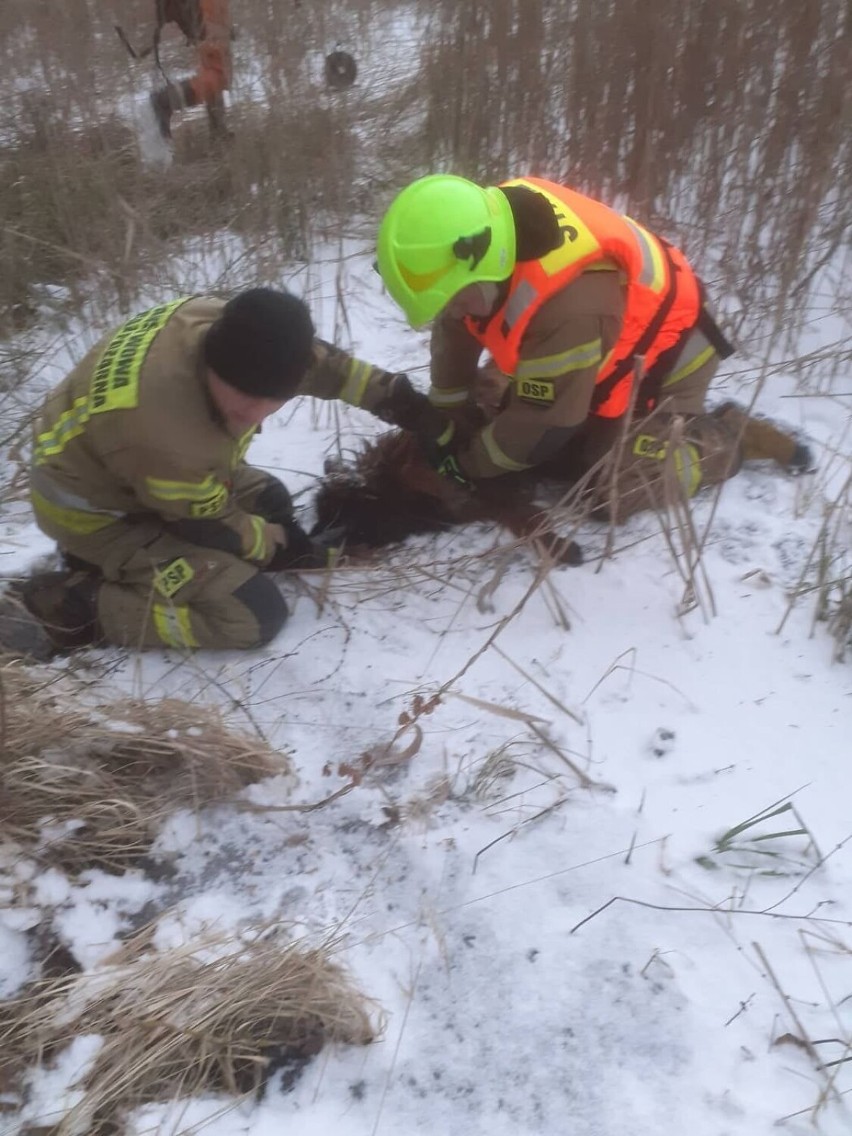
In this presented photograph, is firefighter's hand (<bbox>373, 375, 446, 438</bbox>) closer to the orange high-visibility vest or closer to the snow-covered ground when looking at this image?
the orange high-visibility vest

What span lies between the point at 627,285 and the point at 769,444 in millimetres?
831

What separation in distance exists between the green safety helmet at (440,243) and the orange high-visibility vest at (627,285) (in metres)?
0.13

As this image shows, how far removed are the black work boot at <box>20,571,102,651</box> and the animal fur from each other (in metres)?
0.80

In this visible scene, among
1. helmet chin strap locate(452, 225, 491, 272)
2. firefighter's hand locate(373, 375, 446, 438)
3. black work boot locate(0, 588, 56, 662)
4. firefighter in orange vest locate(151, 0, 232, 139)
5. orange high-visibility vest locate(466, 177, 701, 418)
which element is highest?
firefighter in orange vest locate(151, 0, 232, 139)

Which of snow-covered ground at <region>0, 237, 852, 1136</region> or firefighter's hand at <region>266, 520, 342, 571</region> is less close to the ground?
firefighter's hand at <region>266, 520, 342, 571</region>

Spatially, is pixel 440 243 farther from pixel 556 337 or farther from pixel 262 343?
pixel 262 343

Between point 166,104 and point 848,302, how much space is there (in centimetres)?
338

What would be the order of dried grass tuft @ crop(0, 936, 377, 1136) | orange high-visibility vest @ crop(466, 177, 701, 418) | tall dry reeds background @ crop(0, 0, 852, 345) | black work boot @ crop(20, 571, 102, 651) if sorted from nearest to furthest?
1. dried grass tuft @ crop(0, 936, 377, 1136)
2. orange high-visibility vest @ crop(466, 177, 701, 418)
3. black work boot @ crop(20, 571, 102, 651)
4. tall dry reeds background @ crop(0, 0, 852, 345)

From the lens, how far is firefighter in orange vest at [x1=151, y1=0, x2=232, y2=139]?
3859mm

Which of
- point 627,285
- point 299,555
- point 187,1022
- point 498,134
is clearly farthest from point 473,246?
point 498,134

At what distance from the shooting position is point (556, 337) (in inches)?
92.7

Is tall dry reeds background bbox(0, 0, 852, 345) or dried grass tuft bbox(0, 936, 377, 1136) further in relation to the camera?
tall dry reeds background bbox(0, 0, 852, 345)

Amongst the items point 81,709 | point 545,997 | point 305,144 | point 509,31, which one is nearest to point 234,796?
point 81,709

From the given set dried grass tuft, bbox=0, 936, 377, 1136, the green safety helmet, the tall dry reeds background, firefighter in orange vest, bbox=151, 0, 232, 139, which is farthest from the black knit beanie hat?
firefighter in orange vest, bbox=151, 0, 232, 139
